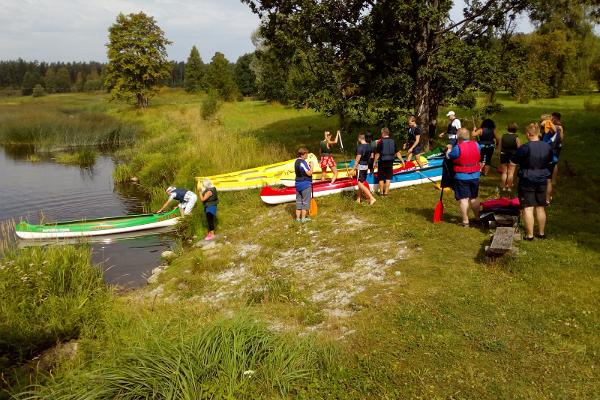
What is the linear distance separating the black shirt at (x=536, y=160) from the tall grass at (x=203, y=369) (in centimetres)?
540

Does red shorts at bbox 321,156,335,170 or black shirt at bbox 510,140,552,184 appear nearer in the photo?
black shirt at bbox 510,140,552,184

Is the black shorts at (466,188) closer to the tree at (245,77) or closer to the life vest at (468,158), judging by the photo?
the life vest at (468,158)

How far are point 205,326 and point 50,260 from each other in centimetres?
466

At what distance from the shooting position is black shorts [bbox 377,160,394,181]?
12391 millimetres

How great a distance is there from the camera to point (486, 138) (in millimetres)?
12930

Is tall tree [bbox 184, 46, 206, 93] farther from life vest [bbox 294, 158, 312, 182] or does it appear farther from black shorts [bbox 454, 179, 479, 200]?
black shorts [bbox 454, 179, 479, 200]

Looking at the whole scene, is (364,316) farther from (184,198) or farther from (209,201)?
(184,198)

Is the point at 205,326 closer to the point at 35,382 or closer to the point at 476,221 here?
the point at 35,382

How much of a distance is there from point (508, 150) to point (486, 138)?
5.20 ft

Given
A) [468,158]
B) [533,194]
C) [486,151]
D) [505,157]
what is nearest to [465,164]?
[468,158]

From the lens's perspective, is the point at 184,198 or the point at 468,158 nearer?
the point at 468,158

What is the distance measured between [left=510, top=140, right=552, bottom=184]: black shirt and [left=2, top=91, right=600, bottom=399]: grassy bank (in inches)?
53.8

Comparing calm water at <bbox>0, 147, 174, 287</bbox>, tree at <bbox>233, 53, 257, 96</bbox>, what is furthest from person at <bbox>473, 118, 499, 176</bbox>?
tree at <bbox>233, 53, 257, 96</bbox>

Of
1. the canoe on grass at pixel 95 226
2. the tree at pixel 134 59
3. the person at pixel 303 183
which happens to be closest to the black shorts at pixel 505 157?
the person at pixel 303 183
